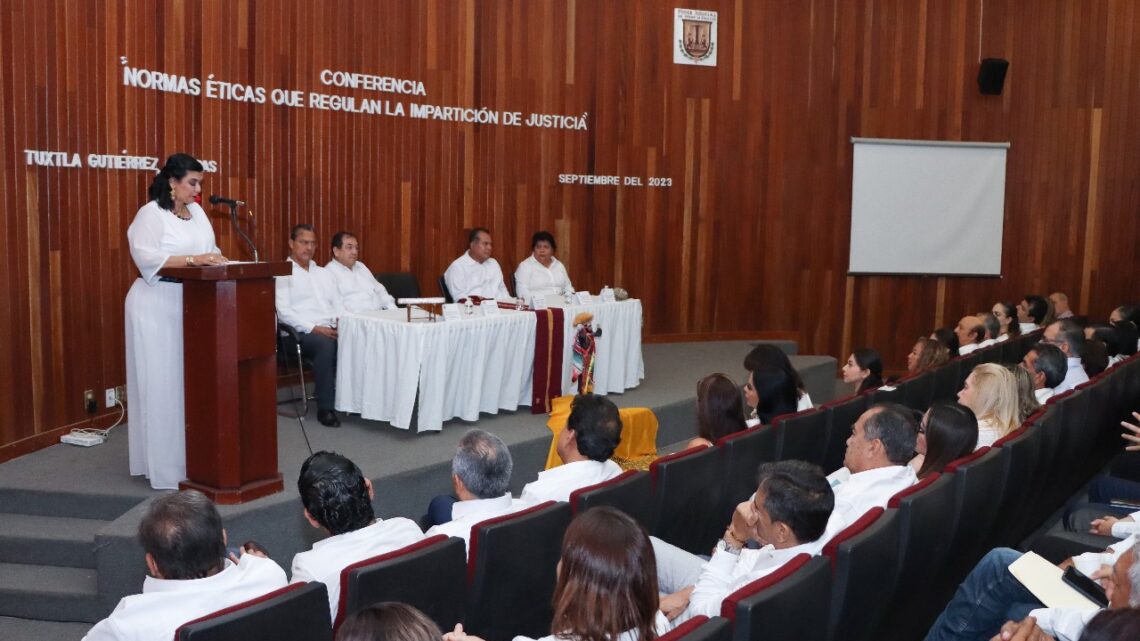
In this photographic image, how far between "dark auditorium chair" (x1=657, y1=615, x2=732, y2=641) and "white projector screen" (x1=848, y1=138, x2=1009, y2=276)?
27.2 ft

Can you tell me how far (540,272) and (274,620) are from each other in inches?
228

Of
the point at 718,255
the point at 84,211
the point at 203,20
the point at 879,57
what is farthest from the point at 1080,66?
the point at 84,211

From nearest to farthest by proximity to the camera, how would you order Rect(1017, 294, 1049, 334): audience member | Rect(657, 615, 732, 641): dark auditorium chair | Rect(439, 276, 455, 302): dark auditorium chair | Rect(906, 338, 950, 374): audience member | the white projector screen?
Rect(657, 615, 732, 641): dark auditorium chair
Rect(906, 338, 950, 374): audience member
Rect(439, 276, 455, 302): dark auditorium chair
Rect(1017, 294, 1049, 334): audience member
the white projector screen

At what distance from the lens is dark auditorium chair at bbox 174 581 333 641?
6.11 ft

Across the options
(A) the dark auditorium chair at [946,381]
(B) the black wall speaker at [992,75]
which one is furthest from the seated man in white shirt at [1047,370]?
(B) the black wall speaker at [992,75]

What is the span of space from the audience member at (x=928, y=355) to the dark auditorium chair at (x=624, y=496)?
319cm

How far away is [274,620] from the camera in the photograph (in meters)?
1.98

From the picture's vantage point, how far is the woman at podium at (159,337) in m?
4.29

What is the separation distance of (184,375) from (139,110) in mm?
2190

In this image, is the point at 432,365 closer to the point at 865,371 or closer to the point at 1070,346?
the point at 865,371

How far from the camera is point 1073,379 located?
223 inches

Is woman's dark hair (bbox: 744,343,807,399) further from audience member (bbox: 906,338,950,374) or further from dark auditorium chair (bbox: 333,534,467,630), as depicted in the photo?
dark auditorium chair (bbox: 333,534,467,630)

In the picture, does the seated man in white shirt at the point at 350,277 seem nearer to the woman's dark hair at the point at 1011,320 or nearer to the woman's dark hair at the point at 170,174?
the woman's dark hair at the point at 170,174

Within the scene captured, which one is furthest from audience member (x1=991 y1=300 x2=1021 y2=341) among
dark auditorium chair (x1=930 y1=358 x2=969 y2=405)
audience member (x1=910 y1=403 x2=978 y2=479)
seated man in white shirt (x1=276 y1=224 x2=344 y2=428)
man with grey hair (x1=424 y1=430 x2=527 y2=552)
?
man with grey hair (x1=424 y1=430 x2=527 y2=552)
